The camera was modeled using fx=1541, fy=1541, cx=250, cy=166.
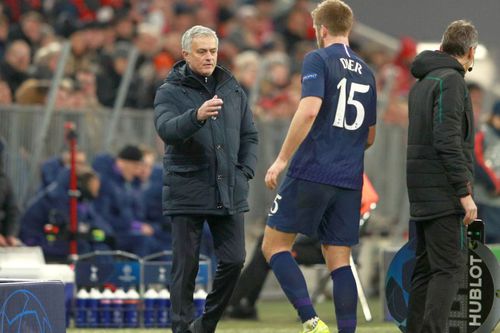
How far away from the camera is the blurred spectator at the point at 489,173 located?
603 inches

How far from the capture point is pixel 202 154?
386 inches

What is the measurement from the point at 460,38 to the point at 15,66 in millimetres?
8053

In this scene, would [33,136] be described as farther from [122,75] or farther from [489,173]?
[489,173]

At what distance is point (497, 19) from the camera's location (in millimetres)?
24953

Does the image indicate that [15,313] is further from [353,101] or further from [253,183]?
[253,183]

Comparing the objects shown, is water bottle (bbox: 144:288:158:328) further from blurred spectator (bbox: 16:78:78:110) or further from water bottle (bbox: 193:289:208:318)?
blurred spectator (bbox: 16:78:78:110)

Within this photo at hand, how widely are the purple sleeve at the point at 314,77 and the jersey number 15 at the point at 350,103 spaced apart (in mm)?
150

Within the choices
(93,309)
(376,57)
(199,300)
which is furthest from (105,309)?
(376,57)

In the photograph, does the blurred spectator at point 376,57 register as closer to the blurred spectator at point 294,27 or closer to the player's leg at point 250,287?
the blurred spectator at point 294,27

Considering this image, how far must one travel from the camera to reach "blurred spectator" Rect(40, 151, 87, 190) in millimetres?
14887

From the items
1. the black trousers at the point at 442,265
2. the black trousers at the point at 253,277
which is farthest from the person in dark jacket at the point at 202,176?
the black trousers at the point at 253,277

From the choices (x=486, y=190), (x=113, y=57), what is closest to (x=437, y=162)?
(x=486, y=190)

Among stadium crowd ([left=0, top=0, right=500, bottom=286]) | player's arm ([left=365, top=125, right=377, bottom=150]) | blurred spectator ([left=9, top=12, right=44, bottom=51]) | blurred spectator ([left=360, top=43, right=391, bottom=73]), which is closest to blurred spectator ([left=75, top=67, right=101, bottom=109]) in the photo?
stadium crowd ([left=0, top=0, right=500, bottom=286])

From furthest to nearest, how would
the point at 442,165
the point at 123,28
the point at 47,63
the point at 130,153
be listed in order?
the point at 123,28 → the point at 47,63 → the point at 130,153 → the point at 442,165
